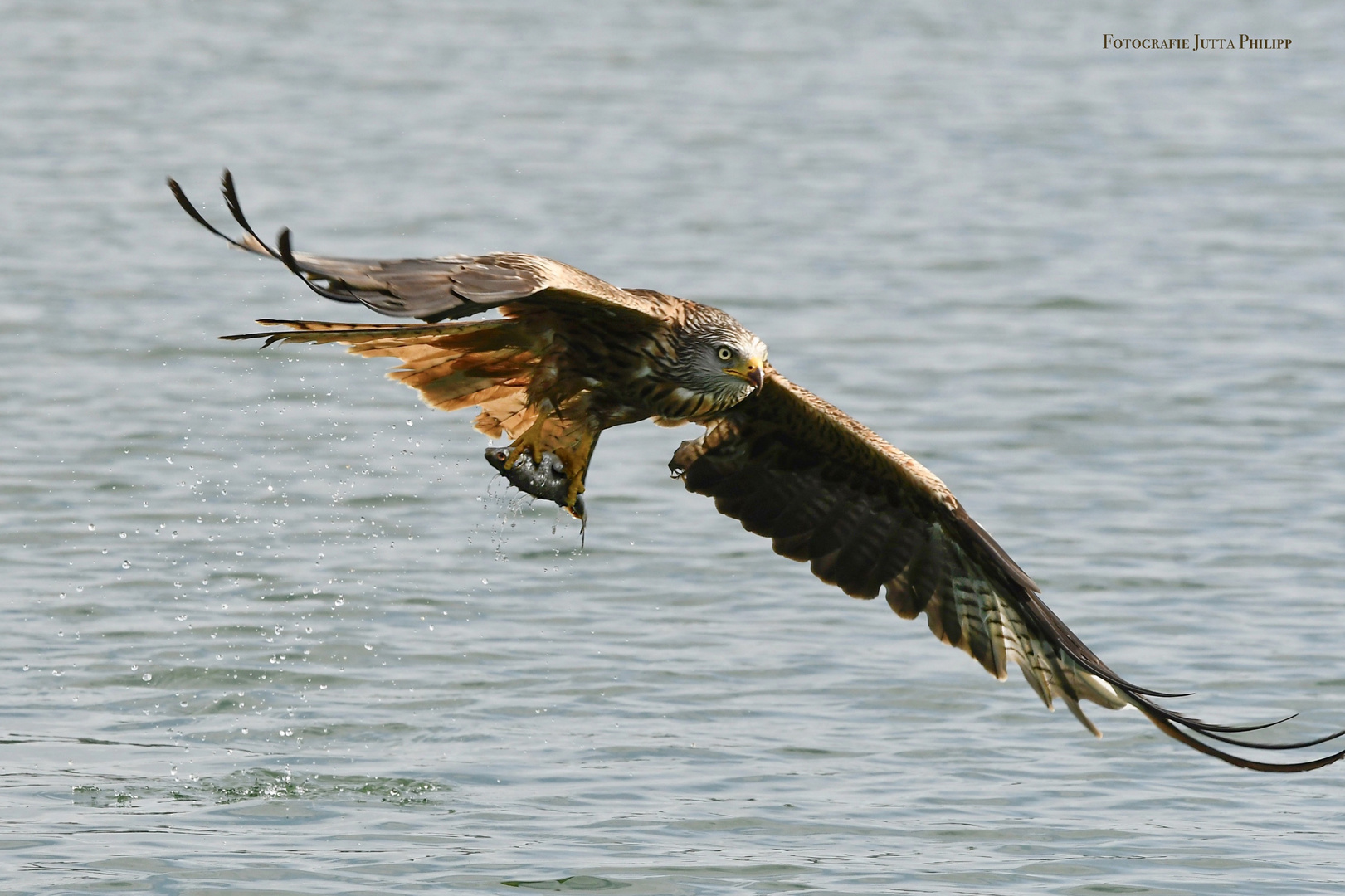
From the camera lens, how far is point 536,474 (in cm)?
751

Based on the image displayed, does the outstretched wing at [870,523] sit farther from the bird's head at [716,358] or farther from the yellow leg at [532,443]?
the yellow leg at [532,443]

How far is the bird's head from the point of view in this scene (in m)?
7.20

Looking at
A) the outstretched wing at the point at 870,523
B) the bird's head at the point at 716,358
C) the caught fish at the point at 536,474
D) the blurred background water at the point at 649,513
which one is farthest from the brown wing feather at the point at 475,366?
the outstretched wing at the point at 870,523

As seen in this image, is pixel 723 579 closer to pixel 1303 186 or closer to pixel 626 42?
pixel 1303 186

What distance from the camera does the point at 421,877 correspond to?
286 inches

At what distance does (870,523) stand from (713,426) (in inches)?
28.6

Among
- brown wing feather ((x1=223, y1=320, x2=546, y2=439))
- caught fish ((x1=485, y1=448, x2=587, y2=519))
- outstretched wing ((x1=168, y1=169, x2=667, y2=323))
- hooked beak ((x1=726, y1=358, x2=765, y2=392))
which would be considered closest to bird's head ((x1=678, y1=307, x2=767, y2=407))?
hooked beak ((x1=726, y1=358, x2=765, y2=392))

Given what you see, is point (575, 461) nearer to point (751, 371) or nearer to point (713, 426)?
point (751, 371)

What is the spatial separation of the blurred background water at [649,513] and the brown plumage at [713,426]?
49 centimetres

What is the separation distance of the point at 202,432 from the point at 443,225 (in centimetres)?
559

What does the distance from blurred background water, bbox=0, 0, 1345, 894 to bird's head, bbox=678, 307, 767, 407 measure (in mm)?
933

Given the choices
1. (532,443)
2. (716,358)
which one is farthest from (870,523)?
(532,443)

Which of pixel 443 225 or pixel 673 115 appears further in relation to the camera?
pixel 673 115

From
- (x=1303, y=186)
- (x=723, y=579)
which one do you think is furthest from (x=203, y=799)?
(x=1303, y=186)
